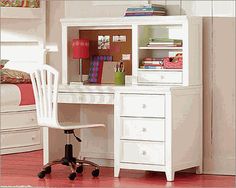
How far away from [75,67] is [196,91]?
1227 millimetres

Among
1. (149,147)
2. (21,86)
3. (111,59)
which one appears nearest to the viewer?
(149,147)

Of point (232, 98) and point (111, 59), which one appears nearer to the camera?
point (232, 98)

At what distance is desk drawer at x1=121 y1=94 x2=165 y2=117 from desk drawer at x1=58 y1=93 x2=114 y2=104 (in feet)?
0.49

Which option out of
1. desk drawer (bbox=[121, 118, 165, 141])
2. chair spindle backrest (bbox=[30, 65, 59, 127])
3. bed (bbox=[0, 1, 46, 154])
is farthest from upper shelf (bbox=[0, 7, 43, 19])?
desk drawer (bbox=[121, 118, 165, 141])

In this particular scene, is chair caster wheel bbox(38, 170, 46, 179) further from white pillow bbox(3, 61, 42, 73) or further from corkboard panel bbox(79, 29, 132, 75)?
white pillow bbox(3, 61, 42, 73)

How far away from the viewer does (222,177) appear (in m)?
6.65

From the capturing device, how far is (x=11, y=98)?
806 centimetres

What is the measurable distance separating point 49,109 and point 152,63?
38.7 inches

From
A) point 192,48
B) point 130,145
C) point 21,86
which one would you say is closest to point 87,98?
point 130,145

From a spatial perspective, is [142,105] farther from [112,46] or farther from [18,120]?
[18,120]

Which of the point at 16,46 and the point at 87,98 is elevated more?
the point at 16,46

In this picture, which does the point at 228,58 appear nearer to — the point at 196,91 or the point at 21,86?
the point at 196,91

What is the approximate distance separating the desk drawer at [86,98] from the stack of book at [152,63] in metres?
0.44

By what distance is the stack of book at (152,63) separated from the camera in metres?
6.82
